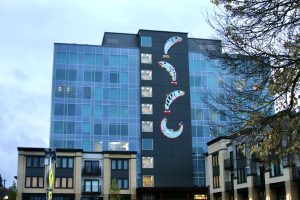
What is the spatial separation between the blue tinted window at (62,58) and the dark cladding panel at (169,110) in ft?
43.8

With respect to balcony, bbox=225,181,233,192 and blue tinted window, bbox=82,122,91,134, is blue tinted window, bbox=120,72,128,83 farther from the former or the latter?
balcony, bbox=225,181,233,192

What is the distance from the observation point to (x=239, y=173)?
66.4m

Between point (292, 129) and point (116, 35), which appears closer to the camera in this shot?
point (292, 129)

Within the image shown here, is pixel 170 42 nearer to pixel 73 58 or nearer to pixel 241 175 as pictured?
pixel 73 58

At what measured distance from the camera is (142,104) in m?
87.0

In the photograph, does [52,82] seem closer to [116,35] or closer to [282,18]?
[116,35]

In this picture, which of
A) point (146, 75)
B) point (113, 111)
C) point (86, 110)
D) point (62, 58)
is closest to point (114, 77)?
point (146, 75)

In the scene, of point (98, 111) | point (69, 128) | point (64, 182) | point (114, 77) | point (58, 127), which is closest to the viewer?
point (64, 182)

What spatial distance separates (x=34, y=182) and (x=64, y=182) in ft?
14.8

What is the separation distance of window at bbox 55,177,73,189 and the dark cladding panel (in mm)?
12644

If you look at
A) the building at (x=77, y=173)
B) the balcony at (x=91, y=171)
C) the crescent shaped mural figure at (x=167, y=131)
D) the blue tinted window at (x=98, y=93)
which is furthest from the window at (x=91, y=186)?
the crescent shaped mural figure at (x=167, y=131)

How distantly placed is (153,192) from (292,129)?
66.1 m

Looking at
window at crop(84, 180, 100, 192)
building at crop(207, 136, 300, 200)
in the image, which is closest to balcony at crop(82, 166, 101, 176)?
window at crop(84, 180, 100, 192)

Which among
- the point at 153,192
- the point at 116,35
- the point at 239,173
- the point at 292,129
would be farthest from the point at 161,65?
the point at 292,129
